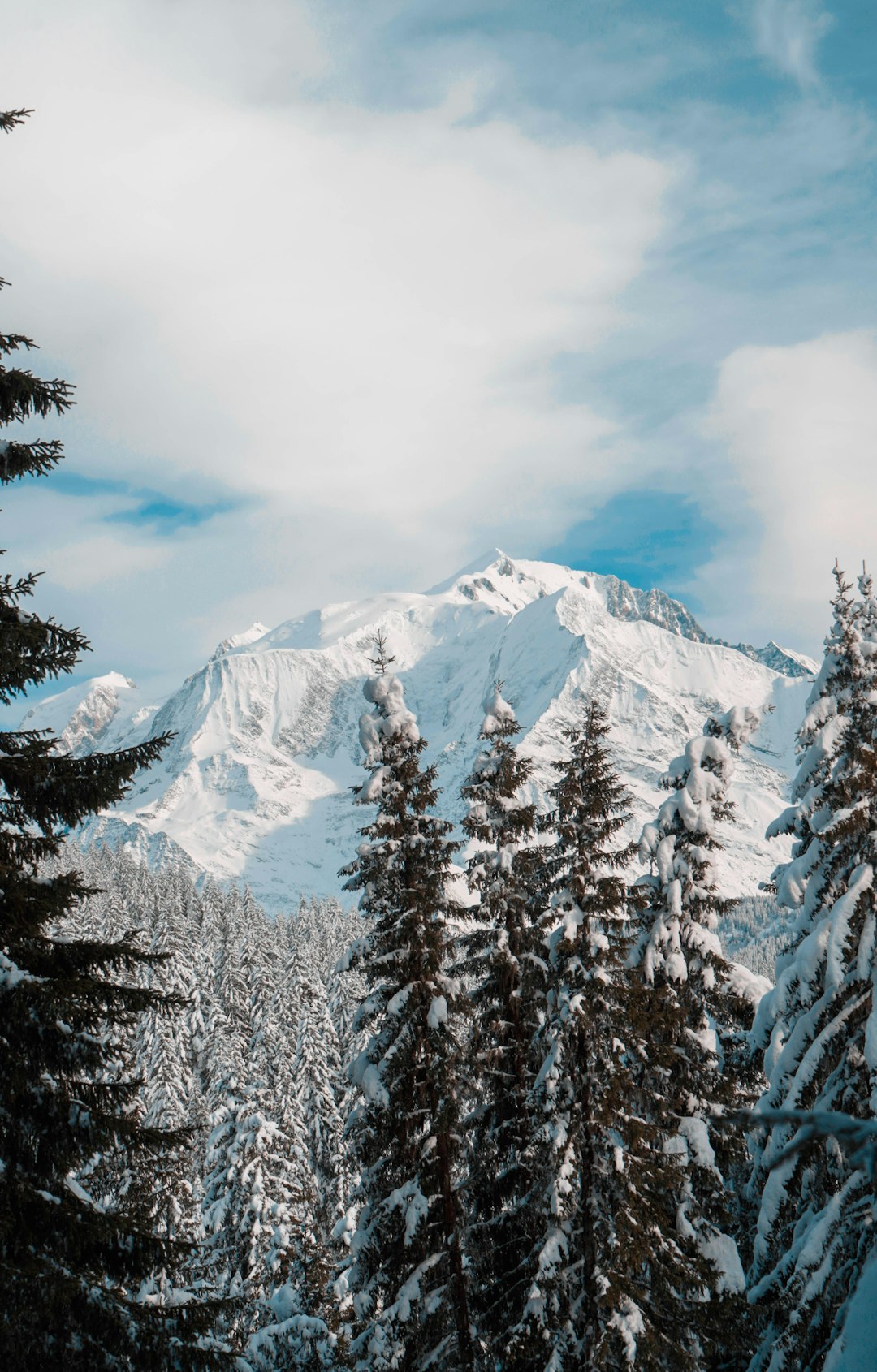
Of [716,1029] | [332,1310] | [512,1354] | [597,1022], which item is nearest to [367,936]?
[597,1022]

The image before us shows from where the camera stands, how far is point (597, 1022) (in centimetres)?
1293

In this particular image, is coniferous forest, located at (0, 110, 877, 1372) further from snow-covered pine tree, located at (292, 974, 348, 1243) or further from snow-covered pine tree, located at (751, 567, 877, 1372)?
snow-covered pine tree, located at (292, 974, 348, 1243)

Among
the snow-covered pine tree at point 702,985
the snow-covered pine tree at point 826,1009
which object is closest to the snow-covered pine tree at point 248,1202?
the snow-covered pine tree at point 702,985

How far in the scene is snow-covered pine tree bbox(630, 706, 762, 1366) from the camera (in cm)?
1405

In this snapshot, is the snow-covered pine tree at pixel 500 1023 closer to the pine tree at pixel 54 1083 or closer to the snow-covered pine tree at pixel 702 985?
the snow-covered pine tree at pixel 702 985

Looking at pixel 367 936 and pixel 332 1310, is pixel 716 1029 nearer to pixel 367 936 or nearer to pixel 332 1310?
pixel 367 936

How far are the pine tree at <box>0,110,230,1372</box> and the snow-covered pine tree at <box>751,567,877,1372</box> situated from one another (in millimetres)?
5652

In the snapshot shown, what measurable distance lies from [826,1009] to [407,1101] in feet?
22.7

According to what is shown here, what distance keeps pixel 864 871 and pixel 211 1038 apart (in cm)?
5022

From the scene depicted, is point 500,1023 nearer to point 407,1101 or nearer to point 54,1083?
point 407,1101

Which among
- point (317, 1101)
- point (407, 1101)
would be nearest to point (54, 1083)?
point (407, 1101)

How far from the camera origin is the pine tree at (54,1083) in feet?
22.6

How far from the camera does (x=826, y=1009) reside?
1026cm

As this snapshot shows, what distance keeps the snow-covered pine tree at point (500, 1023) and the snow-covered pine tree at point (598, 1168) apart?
2.61ft
